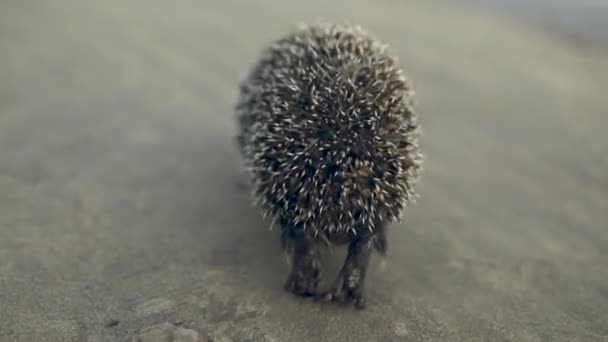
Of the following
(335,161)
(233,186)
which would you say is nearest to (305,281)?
(335,161)

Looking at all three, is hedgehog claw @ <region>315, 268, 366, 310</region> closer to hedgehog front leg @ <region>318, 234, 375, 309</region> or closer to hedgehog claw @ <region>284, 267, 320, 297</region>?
hedgehog front leg @ <region>318, 234, 375, 309</region>

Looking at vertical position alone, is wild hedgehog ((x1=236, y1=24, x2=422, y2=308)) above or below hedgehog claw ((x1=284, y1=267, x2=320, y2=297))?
above

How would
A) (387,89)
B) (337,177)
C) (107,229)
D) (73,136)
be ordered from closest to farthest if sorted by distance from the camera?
(337,177) → (387,89) → (107,229) → (73,136)

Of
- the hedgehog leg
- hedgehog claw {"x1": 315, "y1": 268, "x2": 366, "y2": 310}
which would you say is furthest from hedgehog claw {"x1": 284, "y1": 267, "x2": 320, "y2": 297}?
hedgehog claw {"x1": 315, "y1": 268, "x2": 366, "y2": 310}

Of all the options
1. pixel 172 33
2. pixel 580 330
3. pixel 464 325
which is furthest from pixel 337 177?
pixel 172 33

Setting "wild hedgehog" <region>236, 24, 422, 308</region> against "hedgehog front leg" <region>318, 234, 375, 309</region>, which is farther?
"hedgehog front leg" <region>318, 234, 375, 309</region>

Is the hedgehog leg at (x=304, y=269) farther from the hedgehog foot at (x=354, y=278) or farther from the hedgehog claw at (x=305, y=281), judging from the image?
the hedgehog foot at (x=354, y=278)

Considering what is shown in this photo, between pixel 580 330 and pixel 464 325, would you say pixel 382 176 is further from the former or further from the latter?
pixel 580 330
